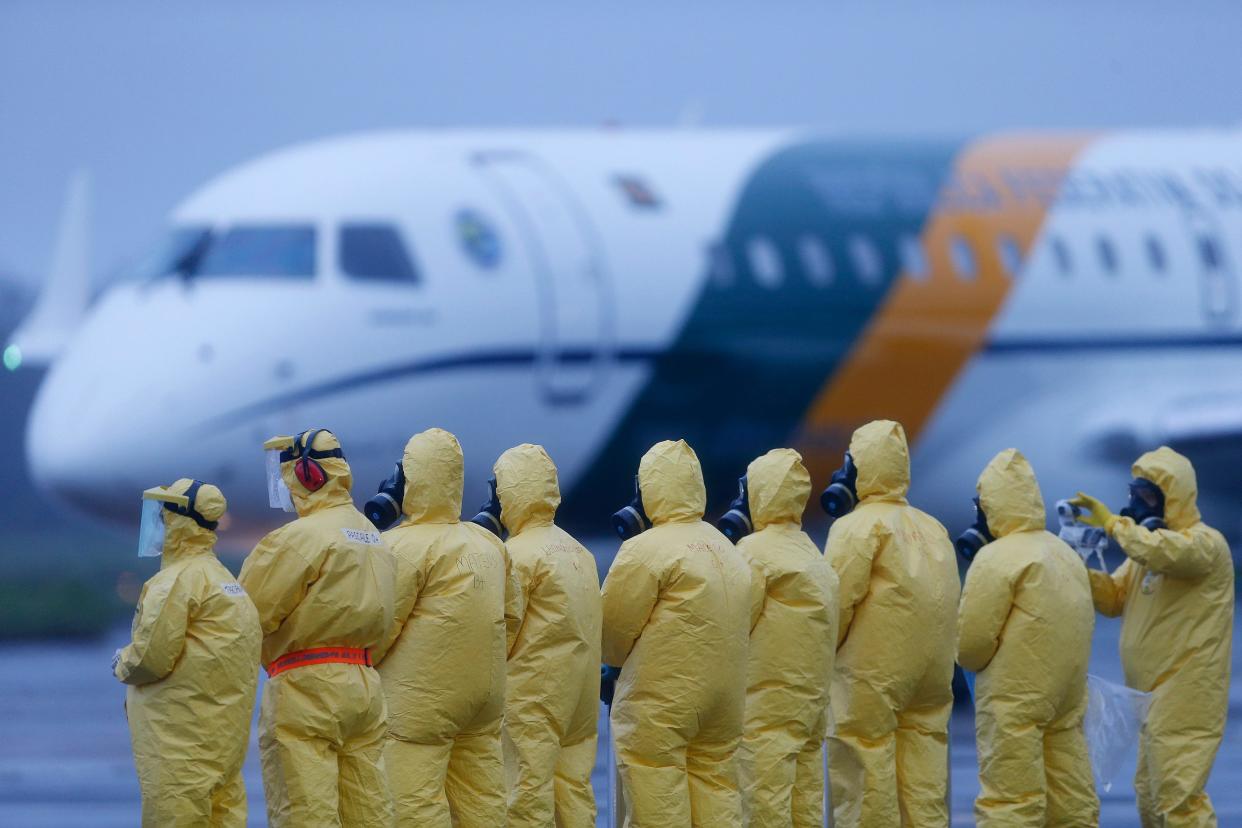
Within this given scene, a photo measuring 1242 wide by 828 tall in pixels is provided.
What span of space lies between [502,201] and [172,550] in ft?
27.6

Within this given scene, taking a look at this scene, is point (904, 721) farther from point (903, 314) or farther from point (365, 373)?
point (903, 314)

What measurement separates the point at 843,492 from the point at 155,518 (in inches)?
123

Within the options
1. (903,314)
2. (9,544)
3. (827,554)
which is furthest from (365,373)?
(9,544)

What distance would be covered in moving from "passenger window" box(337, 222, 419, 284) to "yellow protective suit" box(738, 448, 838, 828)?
22.0 ft

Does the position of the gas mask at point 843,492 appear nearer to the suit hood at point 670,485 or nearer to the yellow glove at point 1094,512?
the suit hood at point 670,485

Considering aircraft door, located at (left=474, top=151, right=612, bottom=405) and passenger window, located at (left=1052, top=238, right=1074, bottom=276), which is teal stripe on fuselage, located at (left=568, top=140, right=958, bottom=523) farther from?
passenger window, located at (left=1052, top=238, right=1074, bottom=276)

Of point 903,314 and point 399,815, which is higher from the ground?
point 903,314

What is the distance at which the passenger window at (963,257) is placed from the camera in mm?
17641

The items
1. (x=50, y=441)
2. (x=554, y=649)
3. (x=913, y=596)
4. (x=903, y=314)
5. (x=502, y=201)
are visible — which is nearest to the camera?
(x=554, y=649)

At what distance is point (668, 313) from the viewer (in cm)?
1633

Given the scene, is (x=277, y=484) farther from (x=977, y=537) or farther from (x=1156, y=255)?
(x=1156, y=255)

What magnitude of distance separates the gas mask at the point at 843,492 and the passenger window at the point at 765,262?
720 cm

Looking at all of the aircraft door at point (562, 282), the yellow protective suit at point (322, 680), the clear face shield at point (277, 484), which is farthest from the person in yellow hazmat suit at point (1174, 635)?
the aircraft door at point (562, 282)

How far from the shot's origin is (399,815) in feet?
26.7
